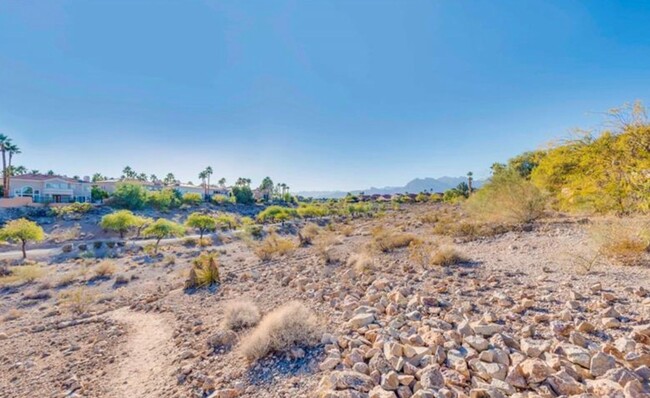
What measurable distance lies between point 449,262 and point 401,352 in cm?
572

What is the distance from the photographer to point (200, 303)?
9.60 meters

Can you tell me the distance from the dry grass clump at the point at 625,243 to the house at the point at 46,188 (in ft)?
224

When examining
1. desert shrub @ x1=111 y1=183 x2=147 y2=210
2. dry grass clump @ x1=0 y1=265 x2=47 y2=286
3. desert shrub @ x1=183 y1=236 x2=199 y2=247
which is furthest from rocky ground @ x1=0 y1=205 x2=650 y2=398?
desert shrub @ x1=111 y1=183 x2=147 y2=210

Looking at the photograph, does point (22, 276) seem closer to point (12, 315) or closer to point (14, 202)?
point (12, 315)

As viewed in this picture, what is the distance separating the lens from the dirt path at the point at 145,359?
206 inches

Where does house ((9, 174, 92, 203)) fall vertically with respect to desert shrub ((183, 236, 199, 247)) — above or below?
above

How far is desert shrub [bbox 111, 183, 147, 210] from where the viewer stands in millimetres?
50969

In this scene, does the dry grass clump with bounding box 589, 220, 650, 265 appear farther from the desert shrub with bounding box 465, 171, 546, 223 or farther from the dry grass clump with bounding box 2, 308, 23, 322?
the dry grass clump with bounding box 2, 308, 23, 322

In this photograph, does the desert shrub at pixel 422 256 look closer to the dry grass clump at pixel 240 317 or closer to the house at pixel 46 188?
the dry grass clump at pixel 240 317

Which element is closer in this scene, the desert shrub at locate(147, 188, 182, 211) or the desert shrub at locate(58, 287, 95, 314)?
the desert shrub at locate(58, 287, 95, 314)

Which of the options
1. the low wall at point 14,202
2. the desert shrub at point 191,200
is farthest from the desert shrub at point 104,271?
the desert shrub at point 191,200

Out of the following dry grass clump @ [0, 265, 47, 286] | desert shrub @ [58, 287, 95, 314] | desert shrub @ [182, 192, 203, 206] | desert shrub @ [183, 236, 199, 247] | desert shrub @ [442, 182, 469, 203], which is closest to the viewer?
desert shrub @ [58, 287, 95, 314]

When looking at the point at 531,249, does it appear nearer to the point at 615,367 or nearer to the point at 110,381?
the point at 615,367

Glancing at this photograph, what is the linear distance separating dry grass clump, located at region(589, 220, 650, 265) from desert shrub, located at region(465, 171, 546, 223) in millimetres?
8613
